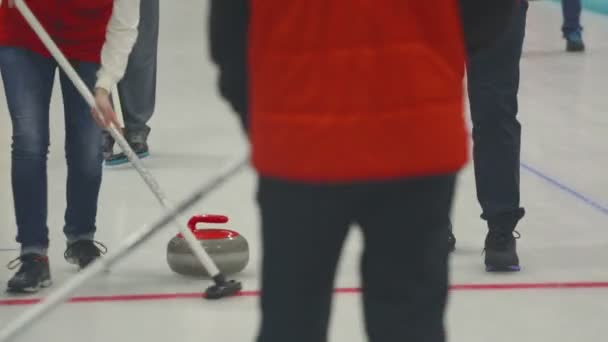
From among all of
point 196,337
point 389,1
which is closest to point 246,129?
point 389,1

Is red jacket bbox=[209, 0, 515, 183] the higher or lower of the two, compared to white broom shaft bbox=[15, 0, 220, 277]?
higher

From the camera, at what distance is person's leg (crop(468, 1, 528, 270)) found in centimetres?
391

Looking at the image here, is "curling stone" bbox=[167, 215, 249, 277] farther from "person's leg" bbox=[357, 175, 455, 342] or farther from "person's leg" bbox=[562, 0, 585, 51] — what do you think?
"person's leg" bbox=[562, 0, 585, 51]

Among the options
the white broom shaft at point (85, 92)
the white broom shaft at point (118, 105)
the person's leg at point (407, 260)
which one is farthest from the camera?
the white broom shaft at point (118, 105)

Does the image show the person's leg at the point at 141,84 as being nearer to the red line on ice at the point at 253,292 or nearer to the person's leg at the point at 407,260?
the red line on ice at the point at 253,292

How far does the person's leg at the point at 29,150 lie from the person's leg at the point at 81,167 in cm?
11

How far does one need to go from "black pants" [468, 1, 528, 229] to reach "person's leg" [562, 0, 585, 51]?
576 centimetres

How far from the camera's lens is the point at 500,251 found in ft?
13.5

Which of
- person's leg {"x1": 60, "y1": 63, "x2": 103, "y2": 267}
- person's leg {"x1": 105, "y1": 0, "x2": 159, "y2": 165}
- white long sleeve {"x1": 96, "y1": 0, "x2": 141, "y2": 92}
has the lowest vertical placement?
person's leg {"x1": 105, "y1": 0, "x2": 159, "y2": 165}

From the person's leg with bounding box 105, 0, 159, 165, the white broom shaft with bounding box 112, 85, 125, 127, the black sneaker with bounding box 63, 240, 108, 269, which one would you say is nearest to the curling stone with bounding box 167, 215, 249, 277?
the black sneaker with bounding box 63, 240, 108, 269

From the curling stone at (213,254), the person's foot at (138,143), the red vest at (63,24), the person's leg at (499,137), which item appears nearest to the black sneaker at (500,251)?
the person's leg at (499,137)

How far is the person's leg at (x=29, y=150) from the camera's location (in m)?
A: 3.86

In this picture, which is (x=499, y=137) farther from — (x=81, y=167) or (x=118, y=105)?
(x=118, y=105)

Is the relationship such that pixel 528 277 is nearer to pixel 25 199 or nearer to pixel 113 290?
pixel 113 290
